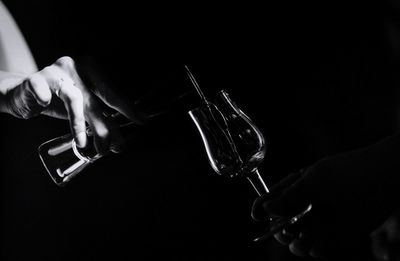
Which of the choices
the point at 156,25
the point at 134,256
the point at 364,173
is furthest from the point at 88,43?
the point at 364,173

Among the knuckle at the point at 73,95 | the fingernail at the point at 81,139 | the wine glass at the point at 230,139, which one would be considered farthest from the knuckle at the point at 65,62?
the wine glass at the point at 230,139

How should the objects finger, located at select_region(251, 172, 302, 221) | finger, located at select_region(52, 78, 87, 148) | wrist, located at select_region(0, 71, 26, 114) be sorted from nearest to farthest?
finger, located at select_region(251, 172, 302, 221) → finger, located at select_region(52, 78, 87, 148) → wrist, located at select_region(0, 71, 26, 114)

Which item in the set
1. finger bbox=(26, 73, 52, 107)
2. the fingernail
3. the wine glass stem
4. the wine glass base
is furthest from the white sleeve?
the wine glass base

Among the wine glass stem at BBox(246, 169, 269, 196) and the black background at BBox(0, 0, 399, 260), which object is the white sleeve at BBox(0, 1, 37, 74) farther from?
the wine glass stem at BBox(246, 169, 269, 196)

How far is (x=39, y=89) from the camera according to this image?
1.18m

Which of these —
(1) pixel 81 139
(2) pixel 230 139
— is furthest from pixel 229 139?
(1) pixel 81 139

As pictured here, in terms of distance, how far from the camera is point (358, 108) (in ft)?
4.74

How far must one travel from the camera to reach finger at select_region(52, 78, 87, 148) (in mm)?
1115

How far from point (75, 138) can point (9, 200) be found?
1.18ft

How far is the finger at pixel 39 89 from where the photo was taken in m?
1.17

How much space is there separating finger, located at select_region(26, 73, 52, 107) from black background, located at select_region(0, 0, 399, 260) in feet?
0.37

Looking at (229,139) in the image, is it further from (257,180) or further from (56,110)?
(56,110)

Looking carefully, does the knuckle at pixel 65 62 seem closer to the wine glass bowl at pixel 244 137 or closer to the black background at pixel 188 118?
the black background at pixel 188 118

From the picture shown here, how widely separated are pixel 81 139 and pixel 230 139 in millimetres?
363
